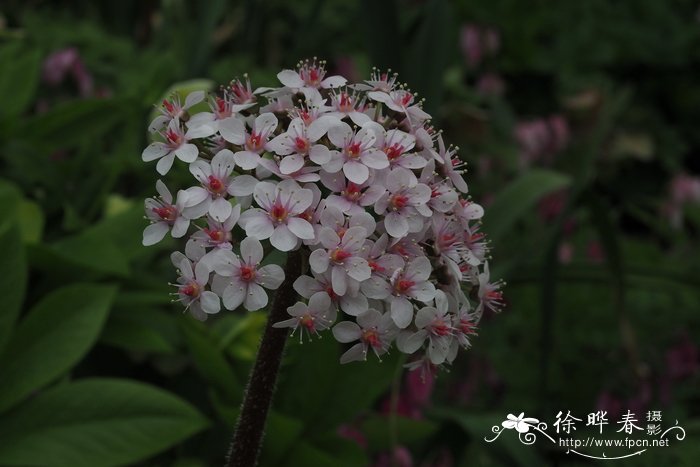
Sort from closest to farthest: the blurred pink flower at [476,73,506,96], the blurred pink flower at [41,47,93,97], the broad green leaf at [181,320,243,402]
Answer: the broad green leaf at [181,320,243,402] → the blurred pink flower at [41,47,93,97] → the blurred pink flower at [476,73,506,96]

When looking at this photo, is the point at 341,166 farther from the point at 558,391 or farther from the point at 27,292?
the point at 558,391

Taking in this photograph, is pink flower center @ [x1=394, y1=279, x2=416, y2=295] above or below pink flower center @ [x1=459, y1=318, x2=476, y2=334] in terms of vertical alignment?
below

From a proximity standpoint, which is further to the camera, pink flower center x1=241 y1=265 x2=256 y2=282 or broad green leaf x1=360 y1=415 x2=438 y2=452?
broad green leaf x1=360 y1=415 x2=438 y2=452

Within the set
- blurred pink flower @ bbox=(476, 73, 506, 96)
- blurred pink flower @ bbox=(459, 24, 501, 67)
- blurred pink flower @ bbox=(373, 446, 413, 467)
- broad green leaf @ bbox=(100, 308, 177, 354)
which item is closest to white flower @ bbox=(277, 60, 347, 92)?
broad green leaf @ bbox=(100, 308, 177, 354)

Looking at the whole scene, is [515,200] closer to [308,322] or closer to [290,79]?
[290,79]

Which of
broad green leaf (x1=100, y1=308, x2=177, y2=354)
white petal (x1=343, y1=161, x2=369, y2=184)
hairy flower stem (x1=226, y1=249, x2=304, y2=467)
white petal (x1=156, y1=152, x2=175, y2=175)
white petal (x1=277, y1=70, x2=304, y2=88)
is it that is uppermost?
white petal (x1=277, y1=70, x2=304, y2=88)

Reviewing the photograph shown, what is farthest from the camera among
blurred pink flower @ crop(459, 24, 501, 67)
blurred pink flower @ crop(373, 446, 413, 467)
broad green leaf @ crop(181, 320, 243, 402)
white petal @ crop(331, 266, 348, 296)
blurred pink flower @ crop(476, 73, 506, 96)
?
blurred pink flower @ crop(459, 24, 501, 67)

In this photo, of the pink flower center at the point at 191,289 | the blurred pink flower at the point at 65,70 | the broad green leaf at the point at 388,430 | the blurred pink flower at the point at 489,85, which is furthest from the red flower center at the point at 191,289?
the blurred pink flower at the point at 489,85

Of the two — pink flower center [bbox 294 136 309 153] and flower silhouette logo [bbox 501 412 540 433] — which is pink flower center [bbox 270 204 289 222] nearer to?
pink flower center [bbox 294 136 309 153]
